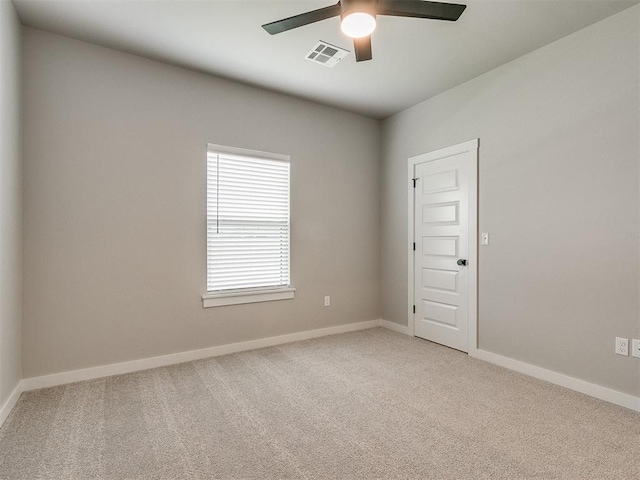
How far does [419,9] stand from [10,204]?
9.86ft

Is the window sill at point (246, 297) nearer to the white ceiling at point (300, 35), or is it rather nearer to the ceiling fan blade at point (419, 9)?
the white ceiling at point (300, 35)

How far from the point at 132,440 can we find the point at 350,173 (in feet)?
11.8

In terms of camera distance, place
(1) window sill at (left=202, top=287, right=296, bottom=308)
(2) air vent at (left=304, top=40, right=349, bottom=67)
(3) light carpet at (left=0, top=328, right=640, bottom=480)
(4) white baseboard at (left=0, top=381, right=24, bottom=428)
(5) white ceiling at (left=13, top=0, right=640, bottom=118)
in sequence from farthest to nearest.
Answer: (1) window sill at (left=202, top=287, right=296, bottom=308) → (2) air vent at (left=304, top=40, right=349, bottom=67) → (5) white ceiling at (left=13, top=0, right=640, bottom=118) → (4) white baseboard at (left=0, top=381, right=24, bottom=428) → (3) light carpet at (left=0, top=328, right=640, bottom=480)

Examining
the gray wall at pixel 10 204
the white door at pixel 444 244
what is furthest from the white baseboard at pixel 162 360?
the white door at pixel 444 244

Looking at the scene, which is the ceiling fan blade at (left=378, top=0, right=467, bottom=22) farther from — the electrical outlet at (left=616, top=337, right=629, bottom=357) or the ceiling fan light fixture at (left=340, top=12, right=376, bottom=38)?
the electrical outlet at (left=616, top=337, right=629, bottom=357)

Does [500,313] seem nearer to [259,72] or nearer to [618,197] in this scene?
[618,197]

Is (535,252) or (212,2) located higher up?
(212,2)

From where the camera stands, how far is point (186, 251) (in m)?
3.40

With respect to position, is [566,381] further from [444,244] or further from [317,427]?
[317,427]

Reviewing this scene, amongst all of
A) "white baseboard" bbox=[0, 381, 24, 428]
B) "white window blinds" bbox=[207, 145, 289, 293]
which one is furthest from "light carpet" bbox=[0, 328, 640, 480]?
"white window blinds" bbox=[207, 145, 289, 293]

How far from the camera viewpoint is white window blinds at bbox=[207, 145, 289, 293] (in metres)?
3.57

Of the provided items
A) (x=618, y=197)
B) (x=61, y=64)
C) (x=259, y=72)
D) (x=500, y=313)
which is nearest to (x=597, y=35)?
(x=618, y=197)

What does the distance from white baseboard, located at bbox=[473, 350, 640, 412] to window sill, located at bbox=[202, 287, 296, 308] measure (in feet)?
6.99

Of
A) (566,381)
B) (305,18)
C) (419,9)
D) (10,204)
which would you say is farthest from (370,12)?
(566,381)
